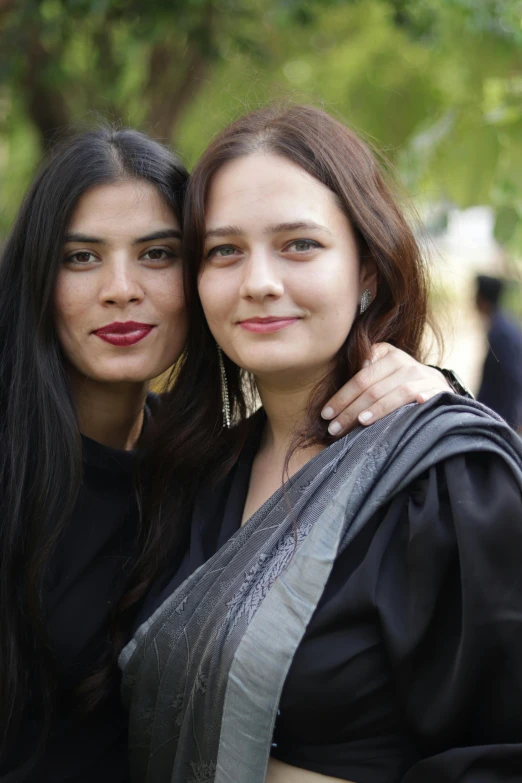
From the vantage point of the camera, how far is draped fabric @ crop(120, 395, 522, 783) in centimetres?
169

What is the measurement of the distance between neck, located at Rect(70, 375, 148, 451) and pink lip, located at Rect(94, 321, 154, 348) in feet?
0.76

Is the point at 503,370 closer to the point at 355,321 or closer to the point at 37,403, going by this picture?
the point at 355,321

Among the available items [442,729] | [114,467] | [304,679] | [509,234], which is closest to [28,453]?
[114,467]

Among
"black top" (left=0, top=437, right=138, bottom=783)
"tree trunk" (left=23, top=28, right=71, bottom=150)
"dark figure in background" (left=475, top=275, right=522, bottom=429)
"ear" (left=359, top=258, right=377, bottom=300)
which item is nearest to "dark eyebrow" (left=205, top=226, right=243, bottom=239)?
"ear" (left=359, top=258, right=377, bottom=300)

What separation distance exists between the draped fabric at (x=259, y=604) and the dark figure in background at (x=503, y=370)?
13.5 feet

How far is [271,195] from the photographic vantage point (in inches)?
76.0

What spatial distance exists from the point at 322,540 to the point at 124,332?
810mm

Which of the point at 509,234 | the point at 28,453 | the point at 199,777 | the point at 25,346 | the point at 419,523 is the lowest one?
the point at 199,777

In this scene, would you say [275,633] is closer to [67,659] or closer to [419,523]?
[419,523]

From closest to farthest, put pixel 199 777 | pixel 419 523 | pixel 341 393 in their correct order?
pixel 419 523 < pixel 199 777 < pixel 341 393

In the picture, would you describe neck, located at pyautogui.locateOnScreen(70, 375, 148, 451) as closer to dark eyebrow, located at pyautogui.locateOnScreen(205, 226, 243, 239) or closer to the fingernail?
dark eyebrow, located at pyautogui.locateOnScreen(205, 226, 243, 239)

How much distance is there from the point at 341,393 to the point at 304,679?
0.61 meters

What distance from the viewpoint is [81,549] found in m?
2.26

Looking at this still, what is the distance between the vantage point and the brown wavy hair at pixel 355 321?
1994 millimetres
